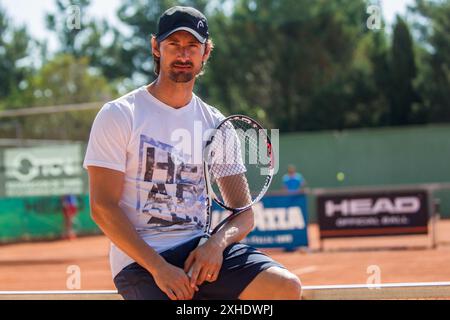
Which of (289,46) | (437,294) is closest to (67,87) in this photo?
(289,46)

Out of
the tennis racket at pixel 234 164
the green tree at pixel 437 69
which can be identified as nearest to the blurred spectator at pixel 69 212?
the green tree at pixel 437 69

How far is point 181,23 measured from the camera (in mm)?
3934

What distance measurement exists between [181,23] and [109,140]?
61 cm

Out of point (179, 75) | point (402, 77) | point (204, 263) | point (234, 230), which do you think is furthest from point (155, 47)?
point (402, 77)

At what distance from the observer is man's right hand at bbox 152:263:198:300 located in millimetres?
3619

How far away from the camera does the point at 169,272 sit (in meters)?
3.65

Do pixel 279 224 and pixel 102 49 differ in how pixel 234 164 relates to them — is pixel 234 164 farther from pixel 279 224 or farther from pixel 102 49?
pixel 102 49

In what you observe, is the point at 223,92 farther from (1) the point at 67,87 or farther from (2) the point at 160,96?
(2) the point at 160,96

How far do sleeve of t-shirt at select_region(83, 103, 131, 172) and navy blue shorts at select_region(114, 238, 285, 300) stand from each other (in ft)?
1.47

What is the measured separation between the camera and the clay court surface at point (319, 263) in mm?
11930

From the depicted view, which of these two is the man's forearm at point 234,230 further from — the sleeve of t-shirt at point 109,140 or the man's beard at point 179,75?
the man's beard at point 179,75

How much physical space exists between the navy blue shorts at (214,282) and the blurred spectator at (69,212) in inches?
828

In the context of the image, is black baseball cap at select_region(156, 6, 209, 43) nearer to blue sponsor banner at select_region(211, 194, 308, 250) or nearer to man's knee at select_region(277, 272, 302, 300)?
man's knee at select_region(277, 272, 302, 300)
